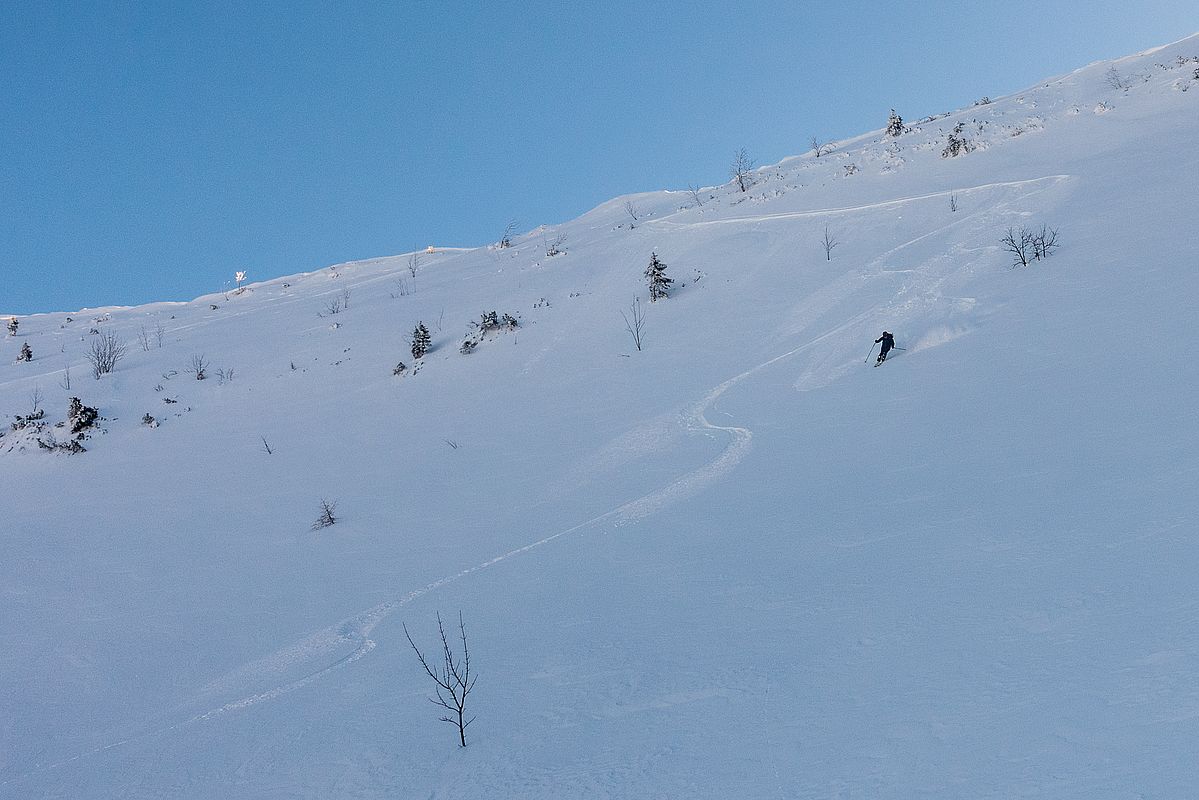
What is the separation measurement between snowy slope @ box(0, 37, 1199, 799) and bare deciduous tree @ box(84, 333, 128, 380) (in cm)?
39

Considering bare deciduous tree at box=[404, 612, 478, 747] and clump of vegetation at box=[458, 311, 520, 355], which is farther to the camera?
clump of vegetation at box=[458, 311, 520, 355]

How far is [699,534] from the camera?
7625 millimetres

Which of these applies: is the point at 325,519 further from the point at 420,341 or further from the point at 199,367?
the point at 199,367

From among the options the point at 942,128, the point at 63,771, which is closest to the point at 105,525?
the point at 63,771

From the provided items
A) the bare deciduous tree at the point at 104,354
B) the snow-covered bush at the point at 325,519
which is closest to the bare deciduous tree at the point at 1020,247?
the snow-covered bush at the point at 325,519

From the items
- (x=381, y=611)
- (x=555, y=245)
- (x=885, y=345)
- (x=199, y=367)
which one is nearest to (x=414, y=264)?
(x=555, y=245)

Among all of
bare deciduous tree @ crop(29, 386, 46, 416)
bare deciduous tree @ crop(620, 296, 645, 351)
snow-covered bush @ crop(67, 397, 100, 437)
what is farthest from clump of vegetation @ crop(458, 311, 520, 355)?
bare deciduous tree @ crop(29, 386, 46, 416)

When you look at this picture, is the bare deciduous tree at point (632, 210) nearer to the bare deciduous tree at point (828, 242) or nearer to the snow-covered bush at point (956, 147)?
the bare deciduous tree at point (828, 242)

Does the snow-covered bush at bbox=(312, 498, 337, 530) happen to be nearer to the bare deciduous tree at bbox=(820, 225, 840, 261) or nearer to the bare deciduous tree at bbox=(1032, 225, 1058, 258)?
the bare deciduous tree at bbox=(820, 225, 840, 261)

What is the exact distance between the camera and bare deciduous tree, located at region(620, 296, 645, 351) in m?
15.8

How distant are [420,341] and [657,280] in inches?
241

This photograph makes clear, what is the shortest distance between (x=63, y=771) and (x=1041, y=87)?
35.2m

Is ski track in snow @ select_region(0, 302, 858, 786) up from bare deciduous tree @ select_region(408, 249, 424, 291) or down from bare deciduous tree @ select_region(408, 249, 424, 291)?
down

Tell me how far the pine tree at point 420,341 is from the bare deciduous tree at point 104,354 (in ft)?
26.0
